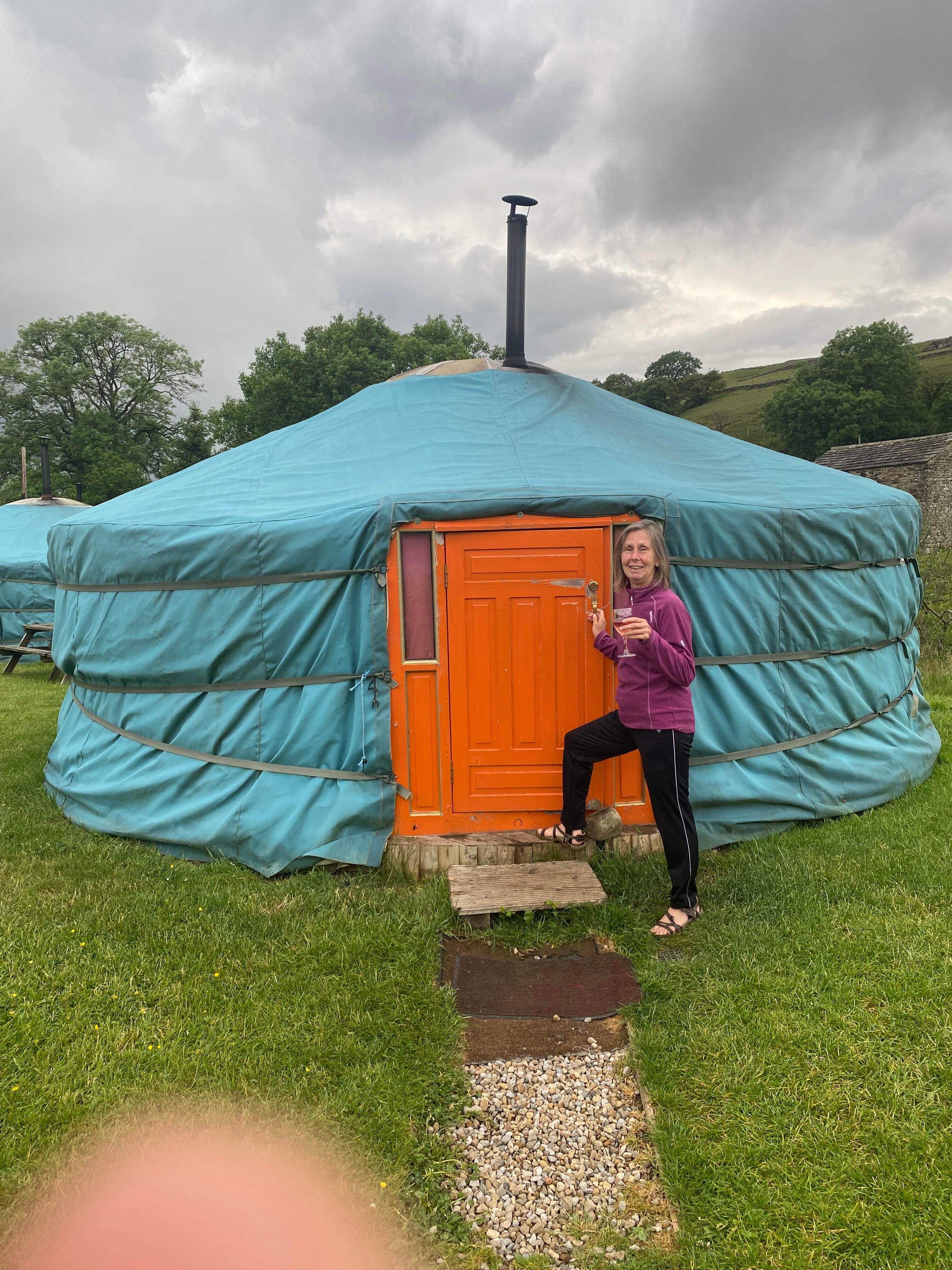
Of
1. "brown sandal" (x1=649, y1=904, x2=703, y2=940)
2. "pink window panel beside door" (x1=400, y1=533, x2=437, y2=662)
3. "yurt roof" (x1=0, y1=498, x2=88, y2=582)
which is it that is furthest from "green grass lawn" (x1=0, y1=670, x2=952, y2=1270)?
"yurt roof" (x1=0, y1=498, x2=88, y2=582)

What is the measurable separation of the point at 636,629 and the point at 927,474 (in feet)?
71.2

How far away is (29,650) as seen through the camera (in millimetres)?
9133

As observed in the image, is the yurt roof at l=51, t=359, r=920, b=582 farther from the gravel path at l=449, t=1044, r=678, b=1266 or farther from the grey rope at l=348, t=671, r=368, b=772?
the gravel path at l=449, t=1044, r=678, b=1266

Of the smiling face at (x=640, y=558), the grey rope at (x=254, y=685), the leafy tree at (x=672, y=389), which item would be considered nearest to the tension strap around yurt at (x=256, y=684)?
the grey rope at (x=254, y=685)

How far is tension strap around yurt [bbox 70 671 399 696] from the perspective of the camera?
358 centimetres

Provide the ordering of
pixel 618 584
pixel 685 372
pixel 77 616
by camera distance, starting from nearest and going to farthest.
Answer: pixel 618 584
pixel 77 616
pixel 685 372

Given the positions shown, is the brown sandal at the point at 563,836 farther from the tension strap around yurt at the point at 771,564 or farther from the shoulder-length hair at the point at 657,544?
the tension strap around yurt at the point at 771,564

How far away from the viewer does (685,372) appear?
2350 inches

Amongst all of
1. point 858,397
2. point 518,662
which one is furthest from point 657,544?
point 858,397

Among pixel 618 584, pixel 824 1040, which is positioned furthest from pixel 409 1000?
pixel 618 584

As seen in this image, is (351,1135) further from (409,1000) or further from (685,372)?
(685,372)

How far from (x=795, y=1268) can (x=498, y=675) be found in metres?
2.33

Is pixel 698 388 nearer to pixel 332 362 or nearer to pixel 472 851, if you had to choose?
pixel 332 362

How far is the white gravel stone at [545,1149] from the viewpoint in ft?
6.04
